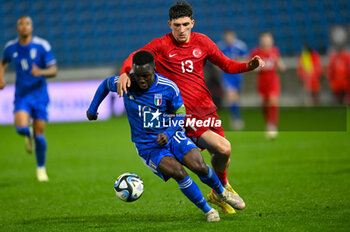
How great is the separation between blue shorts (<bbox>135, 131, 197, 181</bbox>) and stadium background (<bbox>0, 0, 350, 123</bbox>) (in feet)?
52.7

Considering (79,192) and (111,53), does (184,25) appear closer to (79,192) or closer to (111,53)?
(79,192)

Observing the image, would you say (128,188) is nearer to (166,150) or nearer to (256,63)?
(166,150)

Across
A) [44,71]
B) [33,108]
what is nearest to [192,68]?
[44,71]

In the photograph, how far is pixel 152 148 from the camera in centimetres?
527

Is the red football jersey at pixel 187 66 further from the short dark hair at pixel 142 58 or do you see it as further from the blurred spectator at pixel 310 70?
the blurred spectator at pixel 310 70

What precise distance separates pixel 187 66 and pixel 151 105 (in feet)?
2.25

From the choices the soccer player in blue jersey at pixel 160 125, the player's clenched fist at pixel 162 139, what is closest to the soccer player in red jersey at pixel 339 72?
the soccer player in blue jersey at pixel 160 125

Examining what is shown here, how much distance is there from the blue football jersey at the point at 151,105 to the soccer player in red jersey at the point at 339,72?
15.7 m

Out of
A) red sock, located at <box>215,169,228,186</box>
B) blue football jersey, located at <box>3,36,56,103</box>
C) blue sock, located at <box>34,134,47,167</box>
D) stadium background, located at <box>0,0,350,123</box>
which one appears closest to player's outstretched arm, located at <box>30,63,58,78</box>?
blue football jersey, located at <box>3,36,56,103</box>

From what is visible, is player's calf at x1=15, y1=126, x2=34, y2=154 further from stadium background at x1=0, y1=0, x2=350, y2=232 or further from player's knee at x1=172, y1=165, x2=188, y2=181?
player's knee at x1=172, y1=165, x2=188, y2=181

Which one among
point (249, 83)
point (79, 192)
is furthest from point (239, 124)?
point (79, 192)

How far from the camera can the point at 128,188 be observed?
5227 mm

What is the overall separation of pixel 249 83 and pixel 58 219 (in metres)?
15.9

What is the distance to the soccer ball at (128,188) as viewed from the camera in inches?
205
